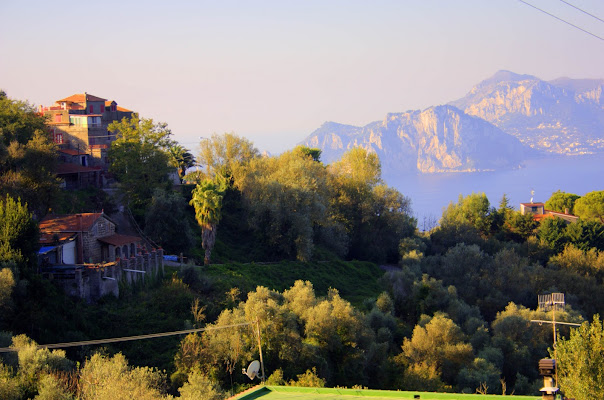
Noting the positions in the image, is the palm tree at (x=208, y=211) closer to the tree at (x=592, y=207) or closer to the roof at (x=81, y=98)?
the roof at (x=81, y=98)

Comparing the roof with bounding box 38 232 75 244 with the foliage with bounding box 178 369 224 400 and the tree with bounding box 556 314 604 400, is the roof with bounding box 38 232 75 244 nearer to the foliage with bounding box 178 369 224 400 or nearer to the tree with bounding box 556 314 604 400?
the foliage with bounding box 178 369 224 400

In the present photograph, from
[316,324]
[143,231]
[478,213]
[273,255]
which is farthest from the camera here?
[478,213]

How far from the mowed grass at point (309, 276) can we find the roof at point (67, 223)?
7.01 m

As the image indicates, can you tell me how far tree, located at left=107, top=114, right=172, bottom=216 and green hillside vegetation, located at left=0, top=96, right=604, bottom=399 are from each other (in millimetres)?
148

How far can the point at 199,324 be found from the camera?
29312mm

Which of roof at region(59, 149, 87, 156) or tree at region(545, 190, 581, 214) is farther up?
roof at region(59, 149, 87, 156)

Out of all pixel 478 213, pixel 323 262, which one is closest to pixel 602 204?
pixel 478 213

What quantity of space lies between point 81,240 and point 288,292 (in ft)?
34.1

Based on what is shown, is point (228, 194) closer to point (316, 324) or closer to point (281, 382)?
point (316, 324)

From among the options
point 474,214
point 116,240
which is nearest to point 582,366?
point 116,240

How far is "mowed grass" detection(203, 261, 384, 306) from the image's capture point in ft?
Answer: 123

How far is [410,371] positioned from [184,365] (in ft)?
33.5

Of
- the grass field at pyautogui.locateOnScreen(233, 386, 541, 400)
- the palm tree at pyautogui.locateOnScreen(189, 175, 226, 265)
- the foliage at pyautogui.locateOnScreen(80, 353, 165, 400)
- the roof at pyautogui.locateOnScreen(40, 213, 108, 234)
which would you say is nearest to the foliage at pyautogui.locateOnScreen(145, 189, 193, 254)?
the palm tree at pyautogui.locateOnScreen(189, 175, 226, 265)

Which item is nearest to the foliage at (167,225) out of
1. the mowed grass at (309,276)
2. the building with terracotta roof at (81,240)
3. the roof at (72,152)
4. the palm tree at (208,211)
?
the palm tree at (208,211)
